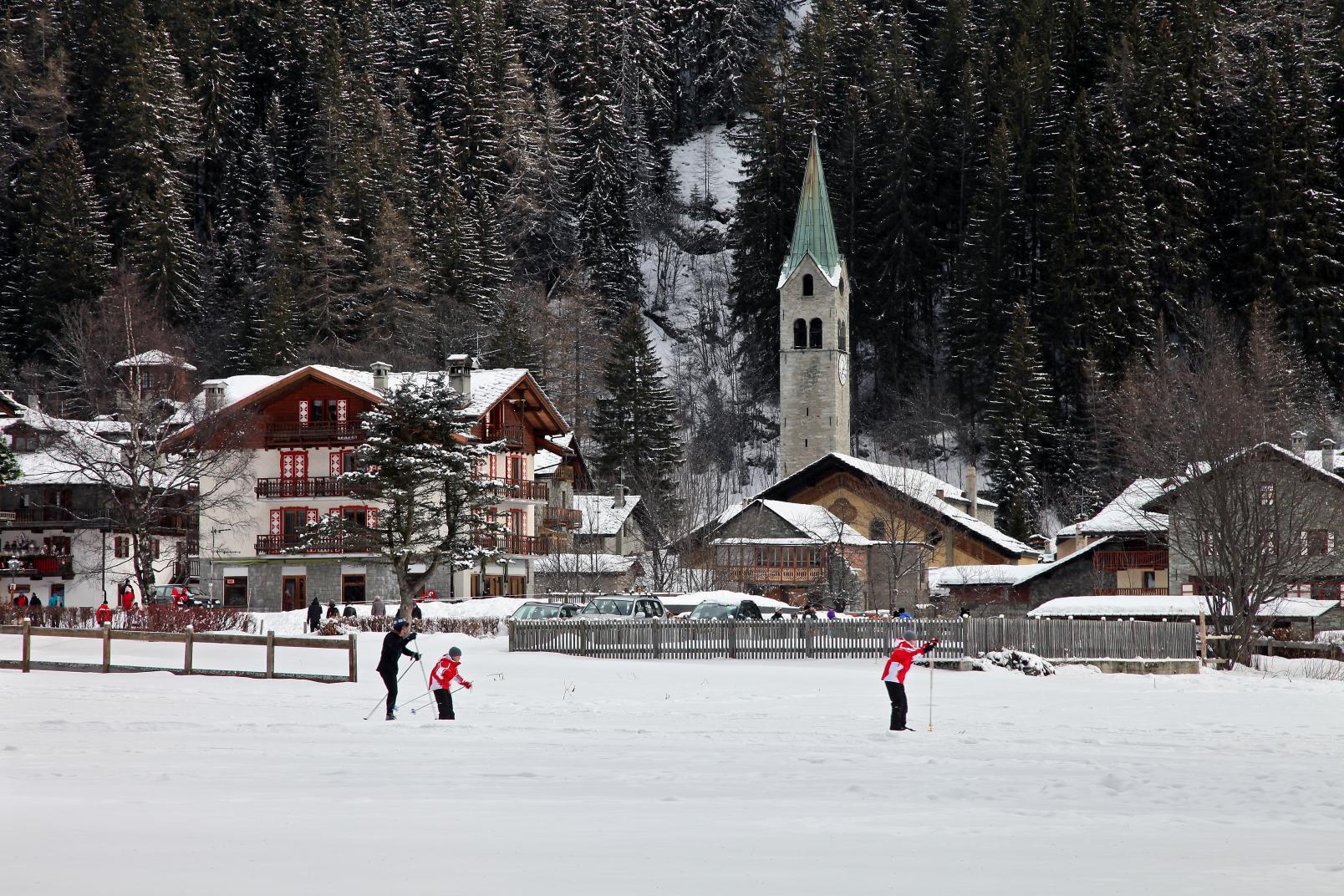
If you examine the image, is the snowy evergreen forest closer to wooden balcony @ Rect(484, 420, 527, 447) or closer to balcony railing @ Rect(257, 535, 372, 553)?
wooden balcony @ Rect(484, 420, 527, 447)

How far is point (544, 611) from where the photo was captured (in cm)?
3962

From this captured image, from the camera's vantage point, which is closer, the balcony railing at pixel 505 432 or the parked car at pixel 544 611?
the parked car at pixel 544 611

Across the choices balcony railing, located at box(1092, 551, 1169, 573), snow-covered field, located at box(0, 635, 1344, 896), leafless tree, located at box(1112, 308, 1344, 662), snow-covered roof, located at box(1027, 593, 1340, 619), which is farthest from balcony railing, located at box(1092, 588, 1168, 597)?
snow-covered field, located at box(0, 635, 1344, 896)

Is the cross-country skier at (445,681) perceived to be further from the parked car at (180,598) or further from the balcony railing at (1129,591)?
the balcony railing at (1129,591)

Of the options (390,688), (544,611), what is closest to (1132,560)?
(544,611)

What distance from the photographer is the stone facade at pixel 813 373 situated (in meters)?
88.8

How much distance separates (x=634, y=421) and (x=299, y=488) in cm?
2720

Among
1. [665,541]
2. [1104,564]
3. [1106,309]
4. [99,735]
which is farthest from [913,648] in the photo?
[1106,309]

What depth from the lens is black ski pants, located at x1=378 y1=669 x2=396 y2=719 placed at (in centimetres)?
2010

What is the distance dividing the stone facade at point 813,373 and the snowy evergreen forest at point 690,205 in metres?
3.73

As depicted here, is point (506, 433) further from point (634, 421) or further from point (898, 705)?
point (898, 705)

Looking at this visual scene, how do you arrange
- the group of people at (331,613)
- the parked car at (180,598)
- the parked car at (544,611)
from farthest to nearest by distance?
the parked car at (180,598) < the group of people at (331,613) < the parked car at (544,611)

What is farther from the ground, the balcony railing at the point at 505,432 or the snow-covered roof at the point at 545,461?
the balcony railing at the point at 505,432

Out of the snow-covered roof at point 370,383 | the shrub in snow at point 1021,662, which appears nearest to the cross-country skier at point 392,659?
the shrub in snow at point 1021,662
